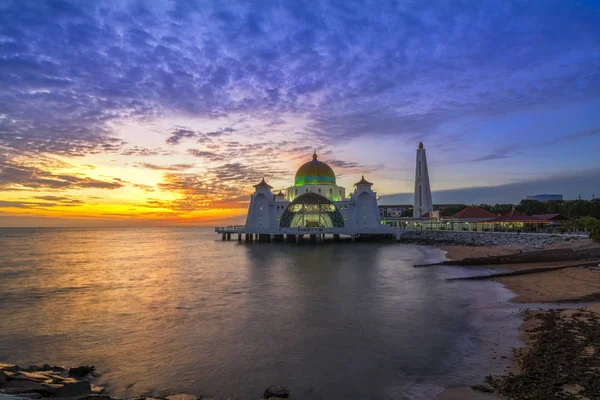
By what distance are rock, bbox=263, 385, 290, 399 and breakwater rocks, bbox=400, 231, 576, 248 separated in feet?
97.4

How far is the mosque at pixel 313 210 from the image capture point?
55741 millimetres

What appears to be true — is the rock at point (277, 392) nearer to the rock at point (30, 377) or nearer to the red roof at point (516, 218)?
the rock at point (30, 377)

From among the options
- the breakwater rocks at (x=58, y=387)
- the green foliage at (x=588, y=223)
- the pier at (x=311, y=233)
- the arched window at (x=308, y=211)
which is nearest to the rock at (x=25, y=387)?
the breakwater rocks at (x=58, y=387)

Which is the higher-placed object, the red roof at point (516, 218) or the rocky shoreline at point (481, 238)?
the red roof at point (516, 218)

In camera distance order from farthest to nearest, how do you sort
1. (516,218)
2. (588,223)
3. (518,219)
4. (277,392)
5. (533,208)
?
1. (533,208)
2. (516,218)
3. (518,219)
4. (588,223)
5. (277,392)

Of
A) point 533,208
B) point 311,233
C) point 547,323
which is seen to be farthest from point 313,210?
point 547,323

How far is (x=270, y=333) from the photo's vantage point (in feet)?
37.2

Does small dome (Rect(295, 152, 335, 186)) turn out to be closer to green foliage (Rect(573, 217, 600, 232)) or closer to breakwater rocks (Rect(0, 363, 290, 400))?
green foliage (Rect(573, 217, 600, 232))

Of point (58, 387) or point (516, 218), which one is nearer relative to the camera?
point (58, 387)

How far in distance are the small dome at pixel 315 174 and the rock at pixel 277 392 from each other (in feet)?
179

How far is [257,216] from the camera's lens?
187 ft

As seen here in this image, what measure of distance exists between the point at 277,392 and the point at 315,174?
5546cm

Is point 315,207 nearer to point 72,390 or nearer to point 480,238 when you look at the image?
point 480,238

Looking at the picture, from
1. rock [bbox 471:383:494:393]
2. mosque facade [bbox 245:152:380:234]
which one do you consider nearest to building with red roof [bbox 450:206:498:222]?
mosque facade [bbox 245:152:380:234]
